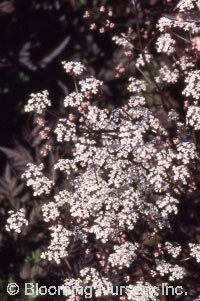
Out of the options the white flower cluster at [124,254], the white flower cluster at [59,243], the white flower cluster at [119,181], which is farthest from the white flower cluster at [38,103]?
the white flower cluster at [124,254]

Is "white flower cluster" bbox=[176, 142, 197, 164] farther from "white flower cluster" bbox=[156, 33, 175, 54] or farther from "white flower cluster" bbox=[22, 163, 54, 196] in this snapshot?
"white flower cluster" bbox=[22, 163, 54, 196]

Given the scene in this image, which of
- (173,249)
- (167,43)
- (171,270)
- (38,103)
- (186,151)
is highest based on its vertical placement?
(167,43)

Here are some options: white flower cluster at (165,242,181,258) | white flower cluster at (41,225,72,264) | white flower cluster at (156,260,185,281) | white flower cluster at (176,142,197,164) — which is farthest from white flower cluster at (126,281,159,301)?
white flower cluster at (176,142,197,164)

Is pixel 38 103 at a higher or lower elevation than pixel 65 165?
higher

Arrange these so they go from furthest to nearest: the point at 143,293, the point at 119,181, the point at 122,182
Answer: the point at 122,182
the point at 119,181
the point at 143,293

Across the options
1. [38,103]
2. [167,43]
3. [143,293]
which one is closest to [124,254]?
[143,293]

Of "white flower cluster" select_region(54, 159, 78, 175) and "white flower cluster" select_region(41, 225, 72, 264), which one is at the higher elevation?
"white flower cluster" select_region(54, 159, 78, 175)

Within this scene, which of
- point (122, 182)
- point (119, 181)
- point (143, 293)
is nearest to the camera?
point (143, 293)

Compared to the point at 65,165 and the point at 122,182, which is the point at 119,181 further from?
the point at 65,165

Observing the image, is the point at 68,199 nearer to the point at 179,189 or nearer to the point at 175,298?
the point at 179,189

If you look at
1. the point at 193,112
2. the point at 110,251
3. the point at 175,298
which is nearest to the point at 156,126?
the point at 193,112

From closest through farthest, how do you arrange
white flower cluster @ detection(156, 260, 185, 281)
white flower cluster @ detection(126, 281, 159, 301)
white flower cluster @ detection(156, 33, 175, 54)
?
white flower cluster @ detection(126, 281, 159, 301)
white flower cluster @ detection(156, 260, 185, 281)
white flower cluster @ detection(156, 33, 175, 54)

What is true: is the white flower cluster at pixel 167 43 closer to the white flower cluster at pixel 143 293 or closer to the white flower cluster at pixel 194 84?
the white flower cluster at pixel 194 84
